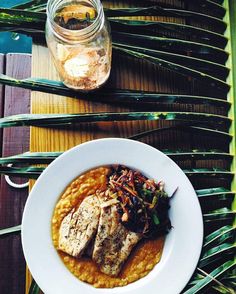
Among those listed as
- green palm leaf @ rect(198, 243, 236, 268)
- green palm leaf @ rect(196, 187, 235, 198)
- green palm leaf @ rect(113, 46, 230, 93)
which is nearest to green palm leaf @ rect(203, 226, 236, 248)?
green palm leaf @ rect(198, 243, 236, 268)

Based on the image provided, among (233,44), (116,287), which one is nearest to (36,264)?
(116,287)

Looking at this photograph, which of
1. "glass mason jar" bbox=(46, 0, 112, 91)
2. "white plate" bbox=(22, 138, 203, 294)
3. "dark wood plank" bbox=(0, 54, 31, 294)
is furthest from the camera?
"dark wood plank" bbox=(0, 54, 31, 294)

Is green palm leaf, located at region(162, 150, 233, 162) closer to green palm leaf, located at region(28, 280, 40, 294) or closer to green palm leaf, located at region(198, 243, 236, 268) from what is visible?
green palm leaf, located at region(198, 243, 236, 268)

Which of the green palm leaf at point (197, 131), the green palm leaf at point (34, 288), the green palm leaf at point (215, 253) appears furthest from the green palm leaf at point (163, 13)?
the green palm leaf at point (34, 288)

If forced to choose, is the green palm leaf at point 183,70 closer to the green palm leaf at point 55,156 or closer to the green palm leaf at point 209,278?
the green palm leaf at point 55,156

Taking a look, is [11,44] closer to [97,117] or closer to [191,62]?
[97,117]

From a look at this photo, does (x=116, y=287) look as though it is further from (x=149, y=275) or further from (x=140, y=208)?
(x=140, y=208)
